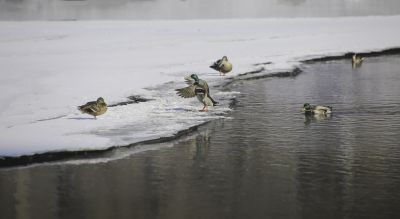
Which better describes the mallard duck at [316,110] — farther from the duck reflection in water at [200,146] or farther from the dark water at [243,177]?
the duck reflection in water at [200,146]

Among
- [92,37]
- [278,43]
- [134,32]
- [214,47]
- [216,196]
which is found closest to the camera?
[216,196]

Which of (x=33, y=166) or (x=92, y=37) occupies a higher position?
(x=92, y=37)

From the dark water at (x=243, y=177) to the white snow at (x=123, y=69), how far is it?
3.59ft

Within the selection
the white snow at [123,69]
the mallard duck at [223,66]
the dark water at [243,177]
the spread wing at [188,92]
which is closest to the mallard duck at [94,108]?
the white snow at [123,69]

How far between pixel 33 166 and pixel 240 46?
26.5 m

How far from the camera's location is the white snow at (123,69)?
1179 cm

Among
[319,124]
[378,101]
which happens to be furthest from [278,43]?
[319,124]

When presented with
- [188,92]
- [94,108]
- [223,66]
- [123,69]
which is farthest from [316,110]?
[123,69]

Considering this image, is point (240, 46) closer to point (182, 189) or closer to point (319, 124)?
point (319, 124)

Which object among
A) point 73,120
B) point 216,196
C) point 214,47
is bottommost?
point 216,196

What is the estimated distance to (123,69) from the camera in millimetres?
24438

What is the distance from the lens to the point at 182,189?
820 centimetres

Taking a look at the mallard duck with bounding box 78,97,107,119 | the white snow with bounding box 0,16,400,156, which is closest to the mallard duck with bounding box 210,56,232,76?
the white snow with bounding box 0,16,400,156

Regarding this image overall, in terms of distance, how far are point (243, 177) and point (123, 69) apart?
53.3 feet
